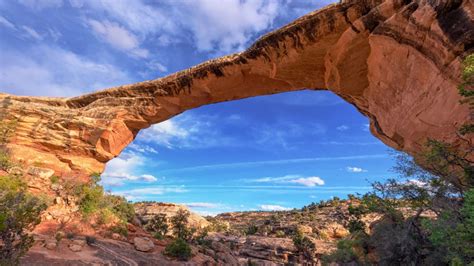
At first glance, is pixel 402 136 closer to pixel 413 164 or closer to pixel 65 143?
pixel 413 164

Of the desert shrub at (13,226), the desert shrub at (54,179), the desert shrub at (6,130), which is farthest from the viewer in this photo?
the desert shrub at (6,130)

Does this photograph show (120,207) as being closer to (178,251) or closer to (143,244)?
(143,244)

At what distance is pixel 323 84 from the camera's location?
16531mm

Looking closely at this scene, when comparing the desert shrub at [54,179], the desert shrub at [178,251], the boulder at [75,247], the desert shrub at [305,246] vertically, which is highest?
the desert shrub at [54,179]

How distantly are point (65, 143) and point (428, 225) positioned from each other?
20.4 metres

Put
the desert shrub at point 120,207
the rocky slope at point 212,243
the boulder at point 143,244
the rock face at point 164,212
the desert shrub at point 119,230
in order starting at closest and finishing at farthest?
the rocky slope at point 212,243, the boulder at point 143,244, the desert shrub at point 119,230, the desert shrub at point 120,207, the rock face at point 164,212

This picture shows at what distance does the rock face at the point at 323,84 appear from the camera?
8594 mm

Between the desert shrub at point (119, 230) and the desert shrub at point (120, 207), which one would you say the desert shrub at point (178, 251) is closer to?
the desert shrub at point (119, 230)

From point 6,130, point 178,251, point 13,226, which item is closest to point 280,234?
point 178,251

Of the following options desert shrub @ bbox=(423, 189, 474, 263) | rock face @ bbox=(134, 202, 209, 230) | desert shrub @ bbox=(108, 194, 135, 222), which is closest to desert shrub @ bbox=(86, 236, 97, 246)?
desert shrub @ bbox=(108, 194, 135, 222)

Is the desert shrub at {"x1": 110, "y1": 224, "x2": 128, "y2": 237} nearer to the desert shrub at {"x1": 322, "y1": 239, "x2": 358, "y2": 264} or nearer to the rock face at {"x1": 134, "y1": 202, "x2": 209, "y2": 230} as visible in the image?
the desert shrub at {"x1": 322, "y1": 239, "x2": 358, "y2": 264}

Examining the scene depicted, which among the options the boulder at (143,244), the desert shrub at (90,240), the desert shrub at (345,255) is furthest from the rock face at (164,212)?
the desert shrub at (90,240)

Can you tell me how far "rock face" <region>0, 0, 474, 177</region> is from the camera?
28.2 feet

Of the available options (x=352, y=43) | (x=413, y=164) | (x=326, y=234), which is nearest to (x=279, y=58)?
(x=352, y=43)
